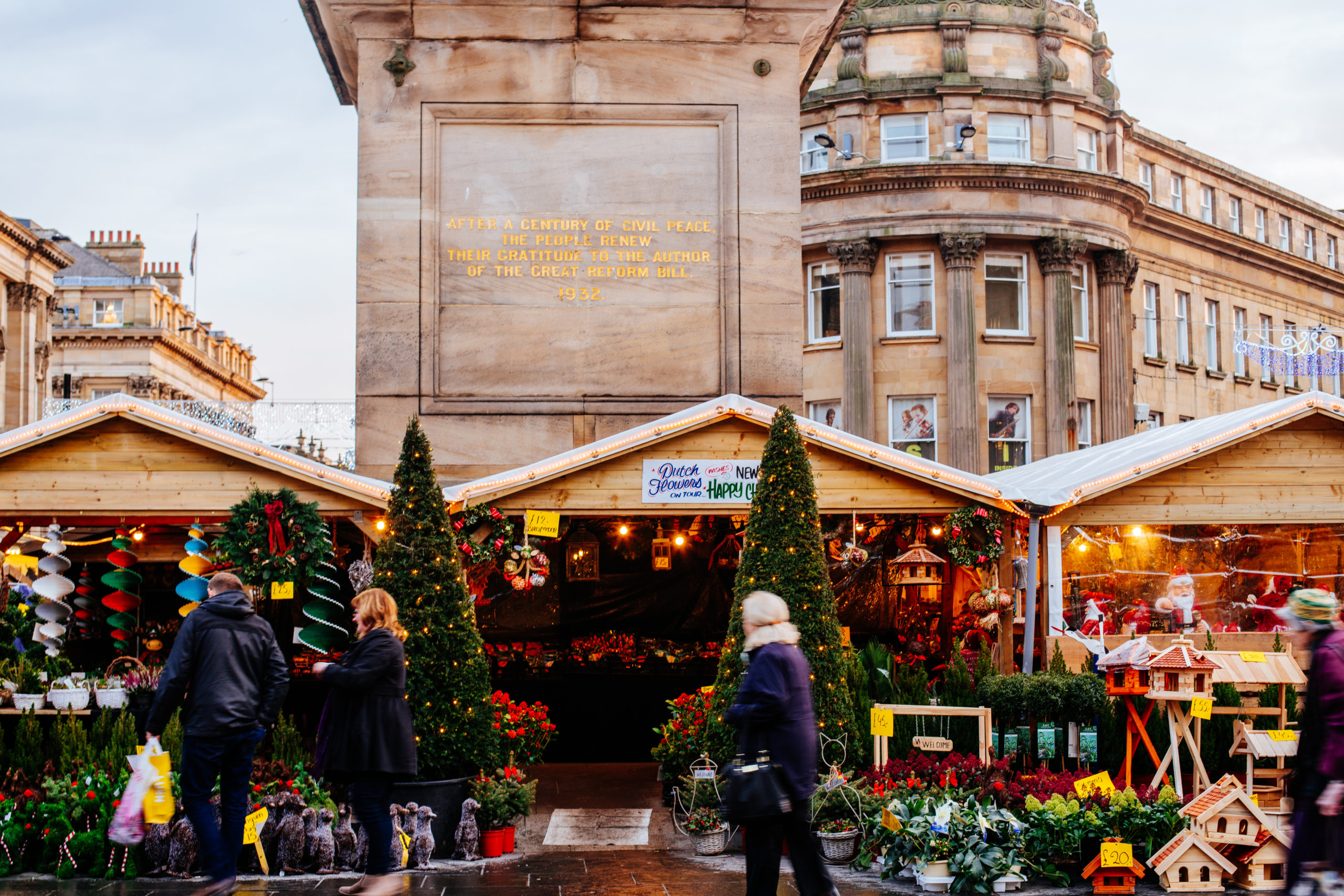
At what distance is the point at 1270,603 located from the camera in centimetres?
1412

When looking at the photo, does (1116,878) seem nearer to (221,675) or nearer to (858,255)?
(221,675)

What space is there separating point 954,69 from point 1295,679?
2748cm

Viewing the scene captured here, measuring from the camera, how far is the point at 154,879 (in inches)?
355

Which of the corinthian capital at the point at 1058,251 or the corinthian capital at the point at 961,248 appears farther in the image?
the corinthian capital at the point at 1058,251

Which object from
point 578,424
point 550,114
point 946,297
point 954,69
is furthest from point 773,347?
point 954,69

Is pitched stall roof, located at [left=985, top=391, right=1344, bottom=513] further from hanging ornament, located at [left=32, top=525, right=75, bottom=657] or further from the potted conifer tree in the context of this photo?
hanging ornament, located at [left=32, top=525, right=75, bottom=657]

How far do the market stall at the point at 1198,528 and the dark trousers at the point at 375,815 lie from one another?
672 cm

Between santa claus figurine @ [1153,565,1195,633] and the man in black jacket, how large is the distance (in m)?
9.05

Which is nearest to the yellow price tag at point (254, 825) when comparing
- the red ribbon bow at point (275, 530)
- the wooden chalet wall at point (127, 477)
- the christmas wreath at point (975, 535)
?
the red ribbon bow at point (275, 530)

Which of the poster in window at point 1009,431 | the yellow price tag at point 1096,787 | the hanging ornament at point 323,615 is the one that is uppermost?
the poster in window at point 1009,431

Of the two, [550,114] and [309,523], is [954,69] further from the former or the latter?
[309,523]

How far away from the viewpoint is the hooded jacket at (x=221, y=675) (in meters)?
7.58

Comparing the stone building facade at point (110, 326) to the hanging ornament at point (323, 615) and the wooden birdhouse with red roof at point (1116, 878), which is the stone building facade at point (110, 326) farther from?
the wooden birdhouse with red roof at point (1116, 878)

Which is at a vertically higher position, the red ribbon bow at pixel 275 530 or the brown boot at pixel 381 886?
the red ribbon bow at pixel 275 530
